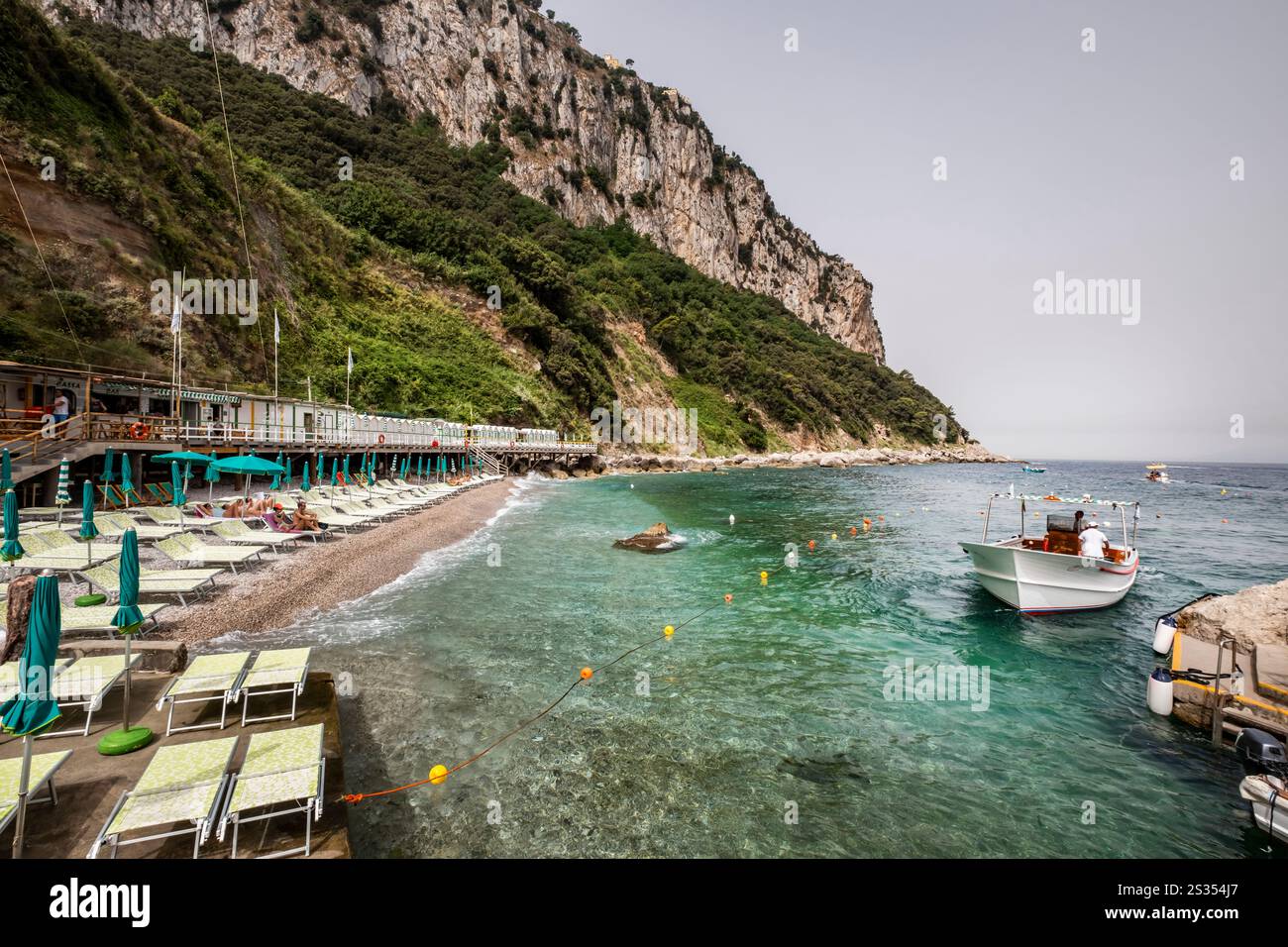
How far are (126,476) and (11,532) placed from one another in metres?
9.70

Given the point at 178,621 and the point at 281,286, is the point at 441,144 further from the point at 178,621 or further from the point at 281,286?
the point at 178,621

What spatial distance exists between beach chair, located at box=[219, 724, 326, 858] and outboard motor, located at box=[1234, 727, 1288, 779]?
11.5 meters

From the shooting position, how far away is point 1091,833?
6.46m

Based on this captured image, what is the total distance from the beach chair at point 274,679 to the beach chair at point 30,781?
159 cm

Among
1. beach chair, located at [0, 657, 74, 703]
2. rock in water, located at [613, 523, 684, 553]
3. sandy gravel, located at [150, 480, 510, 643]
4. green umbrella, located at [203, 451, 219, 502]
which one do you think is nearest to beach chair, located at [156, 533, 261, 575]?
sandy gravel, located at [150, 480, 510, 643]

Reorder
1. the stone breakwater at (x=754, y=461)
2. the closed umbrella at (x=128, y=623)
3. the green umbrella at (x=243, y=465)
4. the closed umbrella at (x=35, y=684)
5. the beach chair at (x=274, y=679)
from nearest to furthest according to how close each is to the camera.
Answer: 1. the closed umbrella at (x=35, y=684)
2. the closed umbrella at (x=128, y=623)
3. the beach chair at (x=274, y=679)
4. the green umbrella at (x=243, y=465)
5. the stone breakwater at (x=754, y=461)

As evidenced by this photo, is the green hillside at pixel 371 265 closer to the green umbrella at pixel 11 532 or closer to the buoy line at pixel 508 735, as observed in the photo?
Answer: the green umbrella at pixel 11 532

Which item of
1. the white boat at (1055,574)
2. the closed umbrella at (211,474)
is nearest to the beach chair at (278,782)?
the white boat at (1055,574)

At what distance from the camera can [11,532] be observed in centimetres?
1067

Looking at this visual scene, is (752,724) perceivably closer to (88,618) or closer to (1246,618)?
(1246,618)

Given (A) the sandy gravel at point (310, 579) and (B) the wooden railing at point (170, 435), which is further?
(B) the wooden railing at point (170, 435)

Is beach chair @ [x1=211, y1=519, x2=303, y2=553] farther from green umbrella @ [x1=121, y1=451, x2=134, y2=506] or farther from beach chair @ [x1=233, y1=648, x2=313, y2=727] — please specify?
beach chair @ [x1=233, y1=648, x2=313, y2=727]

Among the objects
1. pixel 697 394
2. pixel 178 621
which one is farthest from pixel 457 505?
pixel 697 394

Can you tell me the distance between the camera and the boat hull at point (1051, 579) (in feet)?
48.0
